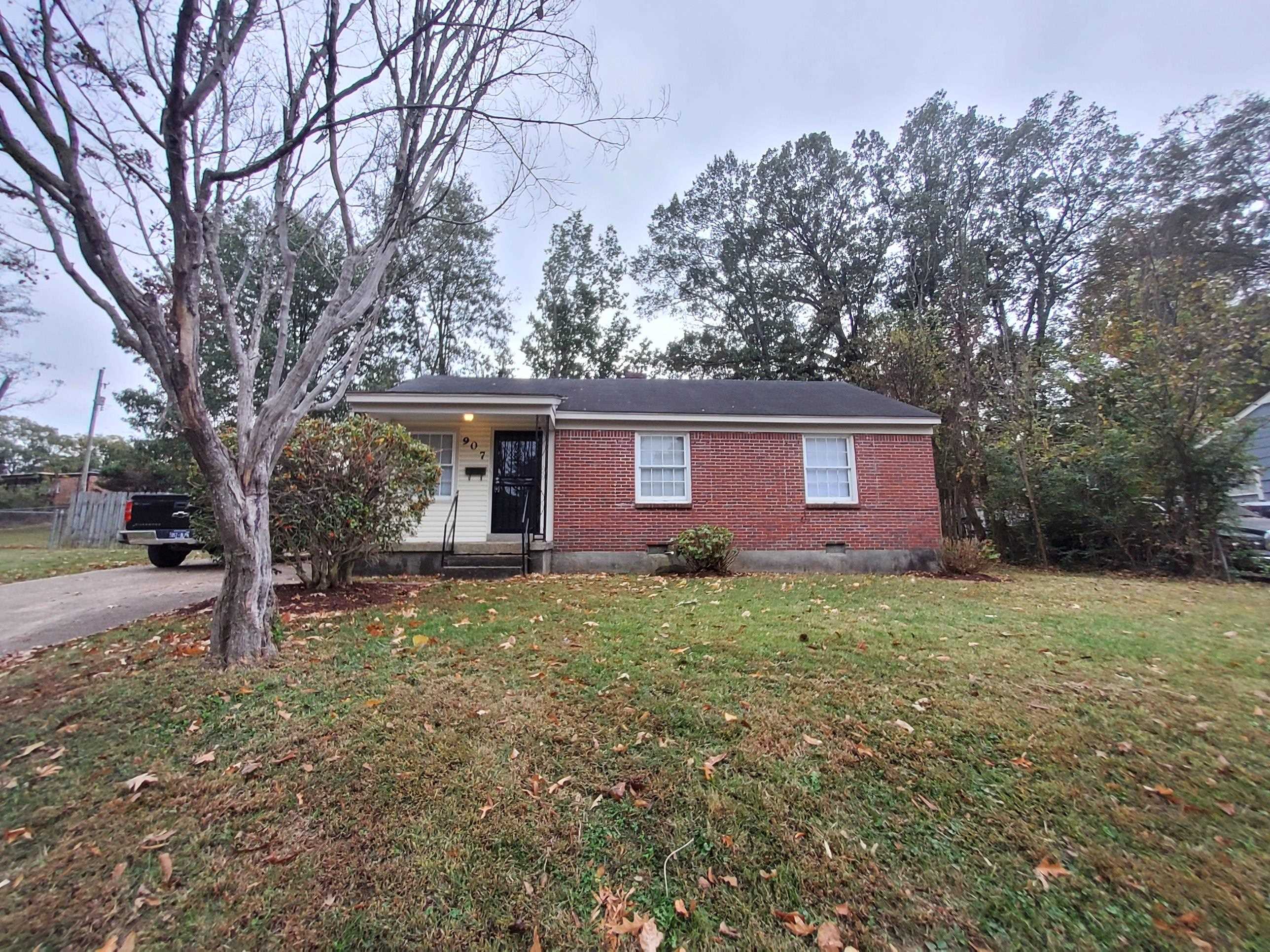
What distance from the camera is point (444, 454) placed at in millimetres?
10602

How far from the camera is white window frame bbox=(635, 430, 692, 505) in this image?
10500mm

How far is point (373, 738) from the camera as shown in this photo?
2.94 metres

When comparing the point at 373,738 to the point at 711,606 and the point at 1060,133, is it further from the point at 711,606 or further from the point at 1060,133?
the point at 1060,133

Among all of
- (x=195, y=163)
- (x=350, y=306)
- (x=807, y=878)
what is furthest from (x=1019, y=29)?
(x=807, y=878)

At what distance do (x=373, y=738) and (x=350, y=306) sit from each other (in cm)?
409

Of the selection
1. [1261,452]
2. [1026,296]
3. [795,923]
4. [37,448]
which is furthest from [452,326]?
[37,448]

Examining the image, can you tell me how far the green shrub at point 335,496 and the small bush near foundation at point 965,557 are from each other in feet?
31.2

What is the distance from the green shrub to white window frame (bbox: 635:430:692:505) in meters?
4.49

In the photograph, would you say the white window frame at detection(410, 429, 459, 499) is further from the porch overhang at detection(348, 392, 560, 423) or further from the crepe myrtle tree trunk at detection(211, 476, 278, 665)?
the crepe myrtle tree trunk at detection(211, 476, 278, 665)

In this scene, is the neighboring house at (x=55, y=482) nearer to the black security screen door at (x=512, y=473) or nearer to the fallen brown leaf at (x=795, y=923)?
the black security screen door at (x=512, y=473)

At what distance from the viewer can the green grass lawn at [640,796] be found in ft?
6.09

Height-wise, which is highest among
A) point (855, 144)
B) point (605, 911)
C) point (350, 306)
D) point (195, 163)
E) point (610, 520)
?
point (855, 144)

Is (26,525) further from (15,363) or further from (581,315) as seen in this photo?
(581,315)

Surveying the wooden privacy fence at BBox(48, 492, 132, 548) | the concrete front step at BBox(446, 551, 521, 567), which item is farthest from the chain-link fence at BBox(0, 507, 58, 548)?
the concrete front step at BBox(446, 551, 521, 567)
